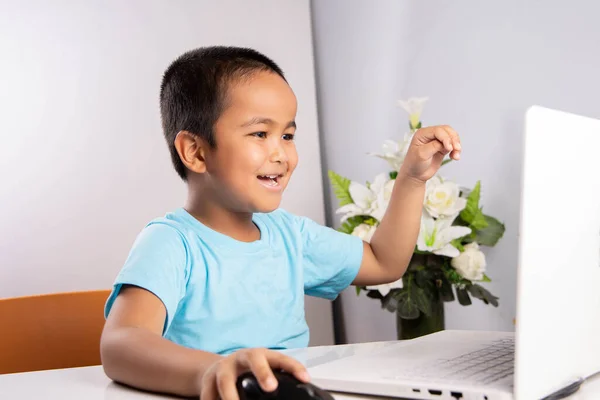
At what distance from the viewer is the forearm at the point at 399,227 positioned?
121 centimetres

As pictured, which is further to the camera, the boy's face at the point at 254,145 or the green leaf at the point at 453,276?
the green leaf at the point at 453,276

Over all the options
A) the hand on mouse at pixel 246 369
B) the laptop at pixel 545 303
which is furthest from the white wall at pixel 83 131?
the hand on mouse at pixel 246 369

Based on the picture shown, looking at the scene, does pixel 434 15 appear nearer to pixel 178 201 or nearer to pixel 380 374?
pixel 178 201

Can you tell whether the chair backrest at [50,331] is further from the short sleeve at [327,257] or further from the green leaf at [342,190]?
the green leaf at [342,190]

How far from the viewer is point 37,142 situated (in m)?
1.96

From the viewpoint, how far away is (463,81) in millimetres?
1935

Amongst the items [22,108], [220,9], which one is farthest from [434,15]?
[22,108]

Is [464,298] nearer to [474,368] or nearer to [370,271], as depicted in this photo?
[370,271]

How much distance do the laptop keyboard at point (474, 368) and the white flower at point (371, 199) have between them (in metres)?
0.82

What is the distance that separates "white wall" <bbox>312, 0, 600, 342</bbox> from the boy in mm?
710

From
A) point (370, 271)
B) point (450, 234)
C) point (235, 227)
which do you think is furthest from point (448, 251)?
point (235, 227)

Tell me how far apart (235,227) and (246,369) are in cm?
57

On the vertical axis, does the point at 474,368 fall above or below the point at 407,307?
above

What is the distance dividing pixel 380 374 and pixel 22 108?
Answer: 154cm
